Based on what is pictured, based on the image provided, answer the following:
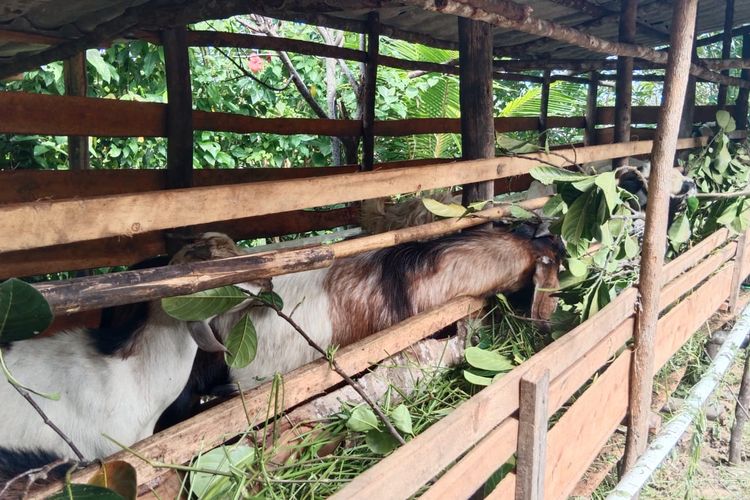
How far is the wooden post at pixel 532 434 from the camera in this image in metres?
1.76

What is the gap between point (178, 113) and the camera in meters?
2.85

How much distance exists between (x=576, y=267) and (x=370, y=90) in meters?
2.34

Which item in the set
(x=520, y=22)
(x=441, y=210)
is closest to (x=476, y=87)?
(x=520, y=22)

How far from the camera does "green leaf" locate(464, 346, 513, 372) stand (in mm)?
2275

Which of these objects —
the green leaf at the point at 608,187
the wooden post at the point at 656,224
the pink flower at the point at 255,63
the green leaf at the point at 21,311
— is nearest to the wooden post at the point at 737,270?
the wooden post at the point at 656,224

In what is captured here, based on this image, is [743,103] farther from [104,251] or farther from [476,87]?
[104,251]

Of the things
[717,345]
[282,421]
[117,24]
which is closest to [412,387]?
[282,421]

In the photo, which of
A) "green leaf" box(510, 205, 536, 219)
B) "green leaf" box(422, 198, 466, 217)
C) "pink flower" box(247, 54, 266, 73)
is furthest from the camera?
"pink flower" box(247, 54, 266, 73)

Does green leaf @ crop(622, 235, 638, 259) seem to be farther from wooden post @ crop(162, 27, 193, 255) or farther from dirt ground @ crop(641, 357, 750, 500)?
wooden post @ crop(162, 27, 193, 255)

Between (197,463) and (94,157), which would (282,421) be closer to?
(197,463)

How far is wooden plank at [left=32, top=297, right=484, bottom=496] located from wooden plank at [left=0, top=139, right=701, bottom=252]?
0.49 m

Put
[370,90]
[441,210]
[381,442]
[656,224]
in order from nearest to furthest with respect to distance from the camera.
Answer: [381,442] < [656,224] < [441,210] < [370,90]

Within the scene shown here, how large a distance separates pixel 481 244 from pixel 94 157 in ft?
16.3

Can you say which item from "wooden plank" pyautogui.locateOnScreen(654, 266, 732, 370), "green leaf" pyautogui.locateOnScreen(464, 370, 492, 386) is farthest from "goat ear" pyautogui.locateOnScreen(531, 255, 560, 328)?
"green leaf" pyautogui.locateOnScreen(464, 370, 492, 386)
